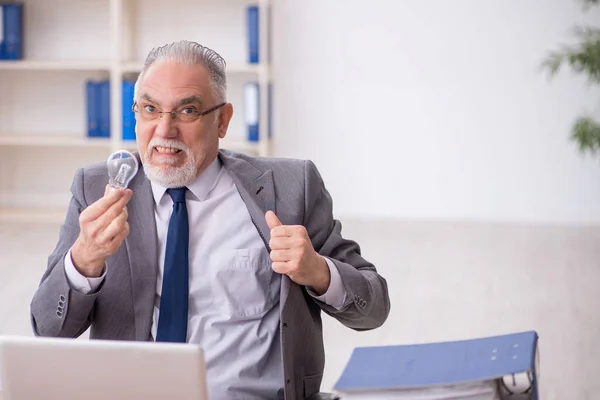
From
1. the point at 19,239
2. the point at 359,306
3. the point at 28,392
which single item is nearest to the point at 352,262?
the point at 359,306

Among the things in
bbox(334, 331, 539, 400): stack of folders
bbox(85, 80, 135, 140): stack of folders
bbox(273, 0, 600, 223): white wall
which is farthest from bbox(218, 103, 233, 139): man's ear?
bbox(273, 0, 600, 223): white wall

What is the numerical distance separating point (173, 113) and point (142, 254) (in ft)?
0.92

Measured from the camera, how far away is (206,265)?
1.95m

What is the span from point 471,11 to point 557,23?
63cm

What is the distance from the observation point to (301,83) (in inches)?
290

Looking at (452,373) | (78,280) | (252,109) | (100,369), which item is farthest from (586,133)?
(100,369)

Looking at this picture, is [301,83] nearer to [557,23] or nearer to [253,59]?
[253,59]

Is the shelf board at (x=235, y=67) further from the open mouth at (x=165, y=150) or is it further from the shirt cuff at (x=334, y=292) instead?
the shirt cuff at (x=334, y=292)

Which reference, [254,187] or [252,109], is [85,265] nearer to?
[254,187]

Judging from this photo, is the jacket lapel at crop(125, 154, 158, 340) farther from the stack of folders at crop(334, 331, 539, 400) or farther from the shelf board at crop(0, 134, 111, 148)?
the shelf board at crop(0, 134, 111, 148)

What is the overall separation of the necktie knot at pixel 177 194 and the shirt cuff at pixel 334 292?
0.33 m

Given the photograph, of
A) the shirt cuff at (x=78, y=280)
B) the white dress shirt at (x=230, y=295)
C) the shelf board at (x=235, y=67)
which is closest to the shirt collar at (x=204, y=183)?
the white dress shirt at (x=230, y=295)

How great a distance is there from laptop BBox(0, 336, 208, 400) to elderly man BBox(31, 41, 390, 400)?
45 cm

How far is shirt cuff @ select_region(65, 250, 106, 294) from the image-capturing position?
5.73 feet
